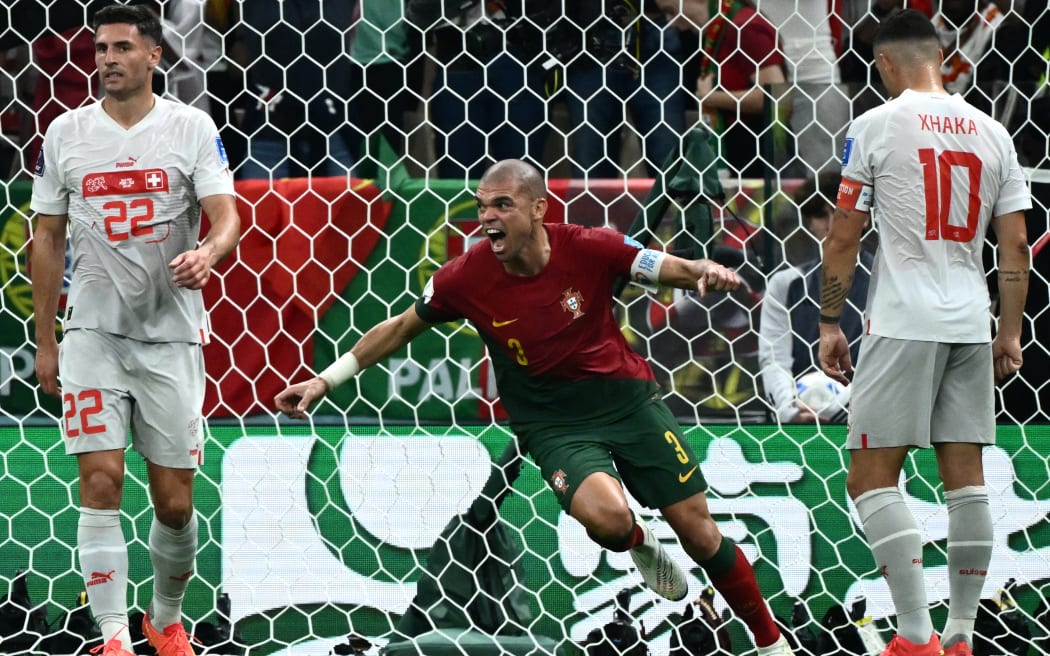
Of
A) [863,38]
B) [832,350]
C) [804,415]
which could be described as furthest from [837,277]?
[863,38]

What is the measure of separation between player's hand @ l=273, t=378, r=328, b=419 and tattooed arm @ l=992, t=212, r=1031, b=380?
1.89 m

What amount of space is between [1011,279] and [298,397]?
1986 millimetres

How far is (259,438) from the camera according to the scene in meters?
5.06

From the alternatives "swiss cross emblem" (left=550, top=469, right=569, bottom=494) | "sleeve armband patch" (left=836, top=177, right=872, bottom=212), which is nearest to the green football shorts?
"swiss cross emblem" (left=550, top=469, right=569, bottom=494)

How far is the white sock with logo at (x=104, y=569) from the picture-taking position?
13.4ft

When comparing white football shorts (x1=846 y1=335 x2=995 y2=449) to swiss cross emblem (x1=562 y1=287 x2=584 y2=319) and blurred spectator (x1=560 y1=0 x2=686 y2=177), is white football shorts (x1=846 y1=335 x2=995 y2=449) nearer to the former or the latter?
swiss cross emblem (x1=562 y1=287 x2=584 y2=319)

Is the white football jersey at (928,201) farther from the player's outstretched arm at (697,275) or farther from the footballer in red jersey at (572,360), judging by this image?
the footballer in red jersey at (572,360)

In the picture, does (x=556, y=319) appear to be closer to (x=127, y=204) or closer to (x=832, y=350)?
(x=832, y=350)

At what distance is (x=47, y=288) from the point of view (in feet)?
13.8

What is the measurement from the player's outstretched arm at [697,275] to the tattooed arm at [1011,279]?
75cm

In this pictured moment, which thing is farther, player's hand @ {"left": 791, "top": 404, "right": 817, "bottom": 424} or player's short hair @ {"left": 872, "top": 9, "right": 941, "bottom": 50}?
player's hand @ {"left": 791, "top": 404, "right": 817, "bottom": 424}

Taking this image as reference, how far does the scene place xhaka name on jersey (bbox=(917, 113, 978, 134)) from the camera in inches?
155

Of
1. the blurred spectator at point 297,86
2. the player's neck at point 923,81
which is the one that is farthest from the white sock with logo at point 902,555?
the blurred spectator at point 297,86

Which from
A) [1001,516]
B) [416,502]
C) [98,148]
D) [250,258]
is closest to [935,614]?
[1001,516]
